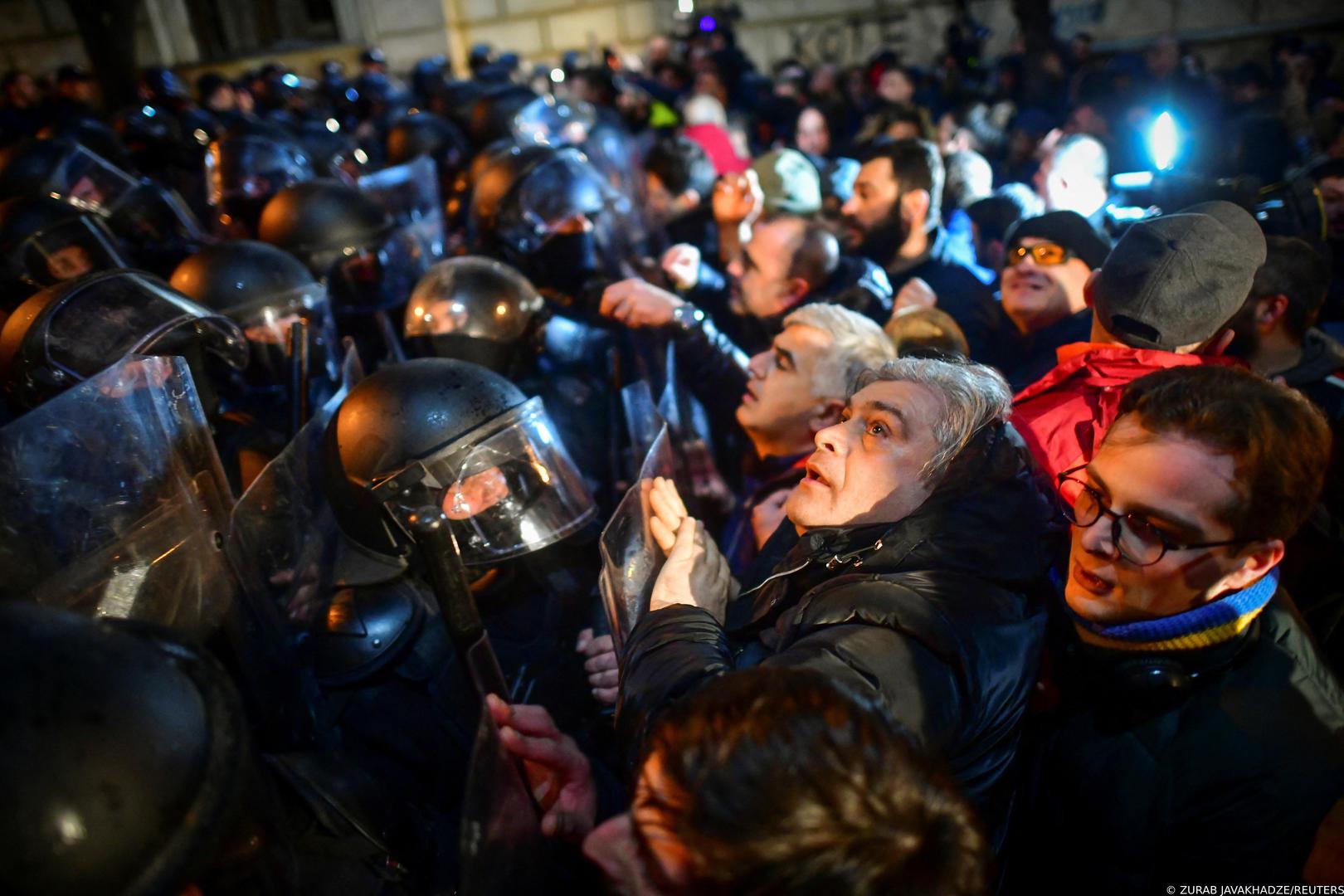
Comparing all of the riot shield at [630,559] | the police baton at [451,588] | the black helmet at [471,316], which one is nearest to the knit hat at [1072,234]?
the riot shield at [630,559]

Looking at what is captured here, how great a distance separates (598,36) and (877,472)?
58.6ft

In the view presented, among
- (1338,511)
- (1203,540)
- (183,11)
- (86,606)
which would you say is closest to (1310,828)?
(1203,540)

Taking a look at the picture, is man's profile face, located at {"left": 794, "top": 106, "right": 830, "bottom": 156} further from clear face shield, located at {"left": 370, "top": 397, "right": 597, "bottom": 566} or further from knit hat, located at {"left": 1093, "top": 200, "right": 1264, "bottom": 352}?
clear face shield, located at {"left": 370, "top": 397, "right": 597, "bottom": 566}

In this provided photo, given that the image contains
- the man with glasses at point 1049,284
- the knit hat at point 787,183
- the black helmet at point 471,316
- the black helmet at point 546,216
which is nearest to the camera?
the man with glasses at point 1049,284

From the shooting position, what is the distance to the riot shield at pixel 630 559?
1851 millimetres

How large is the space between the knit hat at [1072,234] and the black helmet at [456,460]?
2.31m

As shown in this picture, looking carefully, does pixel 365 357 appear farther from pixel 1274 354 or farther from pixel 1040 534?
pixel 1274 354

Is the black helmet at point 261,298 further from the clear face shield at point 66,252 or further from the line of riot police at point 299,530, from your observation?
the clear face shield at point 66,252

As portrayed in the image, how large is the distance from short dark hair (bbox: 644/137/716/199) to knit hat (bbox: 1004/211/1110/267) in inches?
121

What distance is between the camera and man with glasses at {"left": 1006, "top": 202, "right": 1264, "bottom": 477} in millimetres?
2082

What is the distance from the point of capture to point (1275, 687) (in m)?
1.45

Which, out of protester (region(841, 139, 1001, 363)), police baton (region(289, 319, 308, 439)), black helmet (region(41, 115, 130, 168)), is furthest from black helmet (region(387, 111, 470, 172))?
police baton (region(289, 319, 308, 439))

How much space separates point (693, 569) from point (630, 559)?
0.71ft

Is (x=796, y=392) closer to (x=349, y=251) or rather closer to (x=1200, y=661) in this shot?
(x=1200, y=661)
